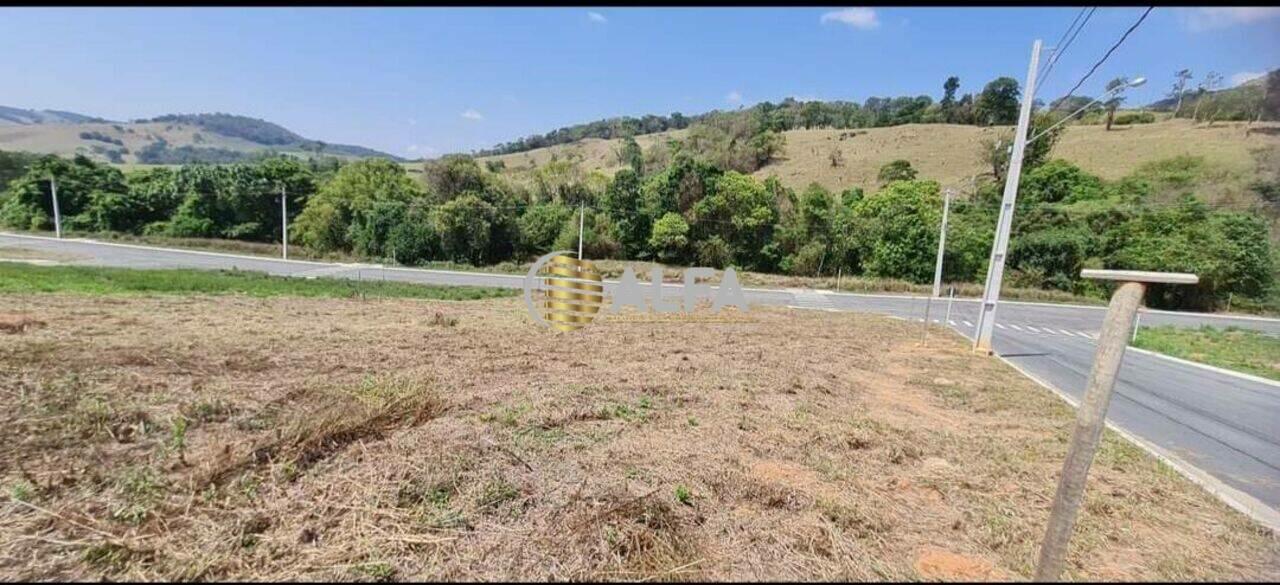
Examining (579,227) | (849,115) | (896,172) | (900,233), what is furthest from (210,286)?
(849,115)

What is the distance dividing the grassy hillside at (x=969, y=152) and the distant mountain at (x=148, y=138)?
52396 millimetres

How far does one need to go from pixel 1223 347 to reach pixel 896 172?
3149cm

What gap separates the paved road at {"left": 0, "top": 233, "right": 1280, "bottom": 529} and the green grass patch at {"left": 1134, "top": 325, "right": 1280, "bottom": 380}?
3.34 ft

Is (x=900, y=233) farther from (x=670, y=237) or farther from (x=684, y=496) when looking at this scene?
(x=684, y=496)

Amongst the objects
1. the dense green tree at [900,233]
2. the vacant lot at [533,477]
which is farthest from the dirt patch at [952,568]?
the dense green tree at [900,233]

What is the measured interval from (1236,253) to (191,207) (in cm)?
5955

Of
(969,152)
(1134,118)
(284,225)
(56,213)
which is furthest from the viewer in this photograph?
(1134,118)

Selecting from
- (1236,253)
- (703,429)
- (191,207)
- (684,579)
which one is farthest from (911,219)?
(191,207)

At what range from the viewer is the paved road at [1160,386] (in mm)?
4805

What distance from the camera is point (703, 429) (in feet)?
15.7

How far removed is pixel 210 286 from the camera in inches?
613

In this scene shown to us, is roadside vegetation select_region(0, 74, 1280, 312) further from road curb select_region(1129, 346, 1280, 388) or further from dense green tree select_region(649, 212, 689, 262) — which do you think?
road curb select_region(1129, 346, 1280, 388)
